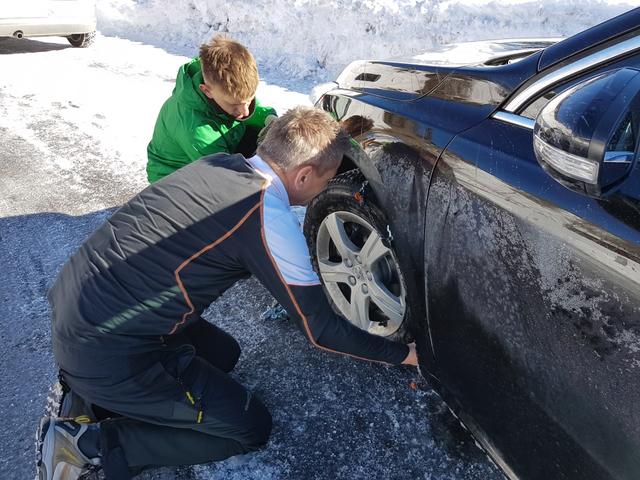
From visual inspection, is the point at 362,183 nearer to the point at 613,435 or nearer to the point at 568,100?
the point at 568,100

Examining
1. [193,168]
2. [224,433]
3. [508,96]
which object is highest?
[508,96]

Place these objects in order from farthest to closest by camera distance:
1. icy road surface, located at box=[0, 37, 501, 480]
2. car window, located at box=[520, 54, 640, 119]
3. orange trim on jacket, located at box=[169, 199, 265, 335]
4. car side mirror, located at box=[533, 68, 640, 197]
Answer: icy road surface, located at box=[0, 37, 501, 480] < orange trim on jacket, located at box=[169, 199, 265, 335] < car window, located at box=[520, 54, 640, 119] < car side mirror, located at box=[533, 68, 640, 197]

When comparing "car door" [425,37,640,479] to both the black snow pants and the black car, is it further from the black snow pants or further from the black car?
the black snow pants

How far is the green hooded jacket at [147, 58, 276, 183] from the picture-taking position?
2.61 metres

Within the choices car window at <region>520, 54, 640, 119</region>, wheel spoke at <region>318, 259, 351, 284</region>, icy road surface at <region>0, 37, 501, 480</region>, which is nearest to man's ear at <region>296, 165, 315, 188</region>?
car window at <region>520, 54, 640, 119</region>

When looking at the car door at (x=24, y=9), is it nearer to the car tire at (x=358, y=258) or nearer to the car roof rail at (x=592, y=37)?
the car tire at (x=358, y=258)

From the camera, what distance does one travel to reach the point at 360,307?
8.04ft

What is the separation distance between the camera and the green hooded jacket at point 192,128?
2611mm

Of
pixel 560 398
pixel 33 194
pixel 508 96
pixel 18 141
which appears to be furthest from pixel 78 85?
pixel 560 398

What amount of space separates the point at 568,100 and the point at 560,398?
74cm

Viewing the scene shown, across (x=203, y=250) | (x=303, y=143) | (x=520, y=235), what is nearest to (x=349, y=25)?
(x=303, y=143)

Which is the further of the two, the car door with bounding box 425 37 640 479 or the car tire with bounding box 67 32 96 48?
the car tire with bounding box 67 32 96 48

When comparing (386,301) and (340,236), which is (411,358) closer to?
(386,301)

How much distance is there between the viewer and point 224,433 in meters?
2.04
